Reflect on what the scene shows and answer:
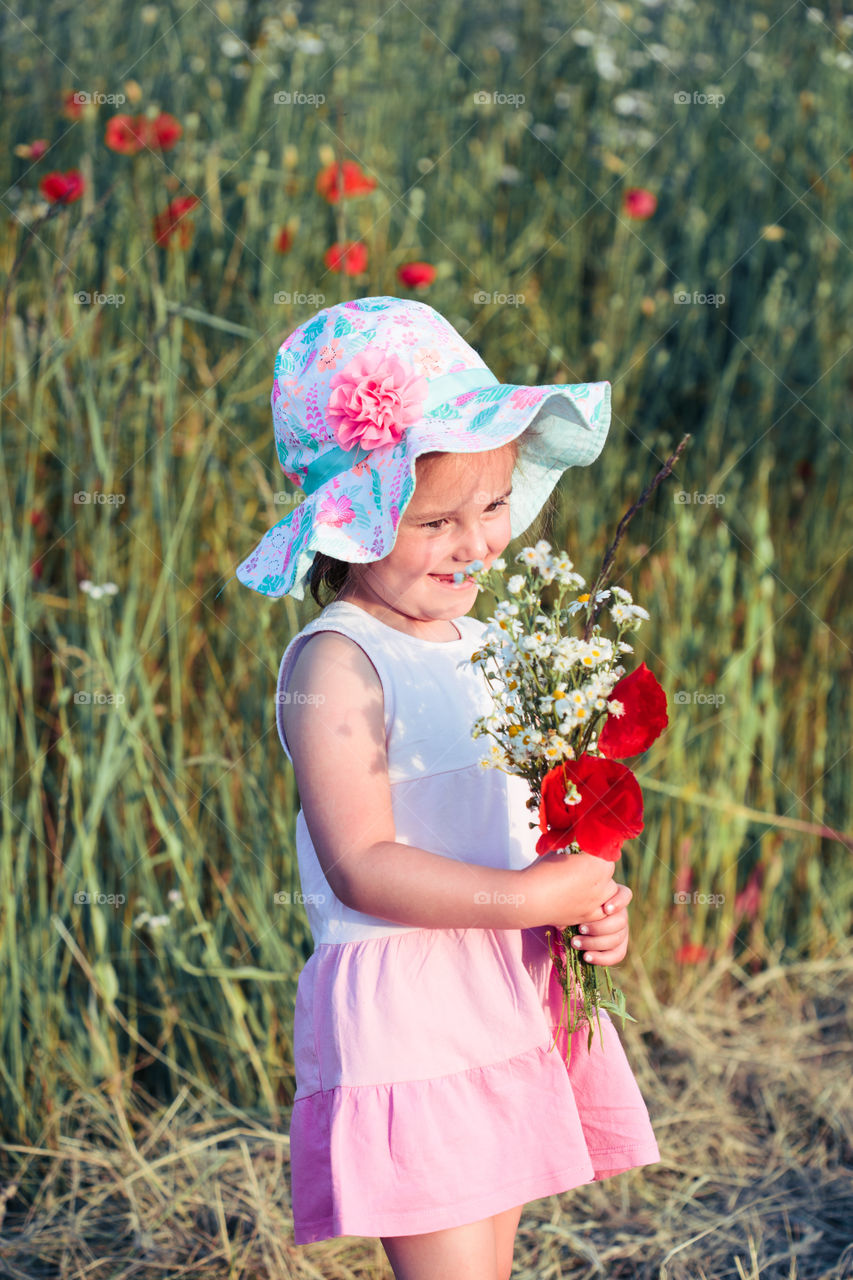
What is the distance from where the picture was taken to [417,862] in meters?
1.00

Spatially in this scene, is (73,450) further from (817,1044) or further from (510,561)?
(817,1044)

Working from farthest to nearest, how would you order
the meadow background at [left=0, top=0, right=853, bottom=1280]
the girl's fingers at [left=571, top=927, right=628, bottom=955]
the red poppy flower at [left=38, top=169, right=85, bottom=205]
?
1. the red poppy flower at [left=38, top=169, right=85, bottom=205]
2. the meadow background at [left=0, top=0, right=853, bottom=1280]
3. the girl's fingers at [left=571, top=927, right=628, bottom=955]

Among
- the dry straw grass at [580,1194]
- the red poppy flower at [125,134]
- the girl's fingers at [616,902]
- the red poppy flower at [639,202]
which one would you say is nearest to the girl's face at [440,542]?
the girl's fingers at [616,902]

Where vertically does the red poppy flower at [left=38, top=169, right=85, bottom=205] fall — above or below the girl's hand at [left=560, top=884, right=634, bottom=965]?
above

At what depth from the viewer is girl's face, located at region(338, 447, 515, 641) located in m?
1.10

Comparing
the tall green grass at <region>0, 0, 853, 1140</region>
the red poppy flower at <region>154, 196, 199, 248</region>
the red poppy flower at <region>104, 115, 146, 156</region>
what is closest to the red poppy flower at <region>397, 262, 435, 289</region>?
the tall green grass at <region>0, 0, 853, 1140</region>

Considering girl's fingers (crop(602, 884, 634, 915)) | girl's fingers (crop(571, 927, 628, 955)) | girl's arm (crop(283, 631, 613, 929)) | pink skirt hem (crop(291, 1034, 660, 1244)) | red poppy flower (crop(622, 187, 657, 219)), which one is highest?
red poppy flower (crop(622, 187, 657, 219))

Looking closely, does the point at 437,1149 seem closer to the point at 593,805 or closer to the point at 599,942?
the point at 599,942

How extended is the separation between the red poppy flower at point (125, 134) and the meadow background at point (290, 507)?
0.02m

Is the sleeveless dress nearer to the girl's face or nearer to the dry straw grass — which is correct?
the girl's face

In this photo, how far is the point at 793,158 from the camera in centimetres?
298

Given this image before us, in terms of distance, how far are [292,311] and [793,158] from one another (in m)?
1.58

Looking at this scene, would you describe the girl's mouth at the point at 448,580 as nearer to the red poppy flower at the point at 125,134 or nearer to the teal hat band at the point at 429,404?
the teal hat band at the point at 429,404

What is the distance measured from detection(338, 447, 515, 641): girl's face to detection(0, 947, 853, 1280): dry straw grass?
0.92 meters
